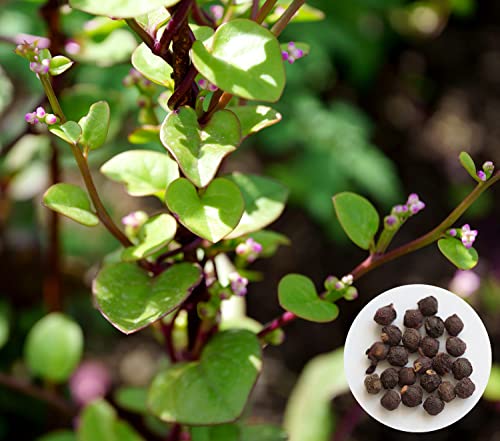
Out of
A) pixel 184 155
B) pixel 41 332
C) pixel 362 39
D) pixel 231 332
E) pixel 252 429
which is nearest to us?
pixel 184 155

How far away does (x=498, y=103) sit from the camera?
197cm

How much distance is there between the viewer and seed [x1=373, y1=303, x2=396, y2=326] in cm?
46

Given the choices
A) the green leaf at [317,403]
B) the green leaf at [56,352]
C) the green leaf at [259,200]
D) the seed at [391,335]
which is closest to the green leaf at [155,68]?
the green leaf at [259,200]

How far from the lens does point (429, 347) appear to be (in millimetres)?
465

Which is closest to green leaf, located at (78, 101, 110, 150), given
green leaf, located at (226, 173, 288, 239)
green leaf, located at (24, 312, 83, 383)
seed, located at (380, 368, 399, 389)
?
green leaf, located at (226, 173, 288, 239)

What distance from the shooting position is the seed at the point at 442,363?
0.47m

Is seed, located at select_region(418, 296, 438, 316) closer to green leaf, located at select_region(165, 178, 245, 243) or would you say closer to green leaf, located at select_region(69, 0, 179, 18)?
green leaf, located at select_region(165, 178, 245, 243)

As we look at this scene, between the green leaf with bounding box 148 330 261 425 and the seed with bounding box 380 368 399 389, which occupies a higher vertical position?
the seed with bounding box 380 368 399 389

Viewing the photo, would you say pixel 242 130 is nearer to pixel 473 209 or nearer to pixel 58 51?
pixel 58 51

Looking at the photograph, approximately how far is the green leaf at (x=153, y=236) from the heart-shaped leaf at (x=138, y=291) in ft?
0.11

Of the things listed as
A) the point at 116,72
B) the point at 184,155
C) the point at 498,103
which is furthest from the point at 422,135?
the point at 184,155

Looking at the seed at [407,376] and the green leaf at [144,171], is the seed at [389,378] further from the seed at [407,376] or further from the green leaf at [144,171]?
the green leaf at [144,171]

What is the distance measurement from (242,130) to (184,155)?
0.30 ft

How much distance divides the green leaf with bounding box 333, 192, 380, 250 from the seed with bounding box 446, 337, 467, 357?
113 mm
